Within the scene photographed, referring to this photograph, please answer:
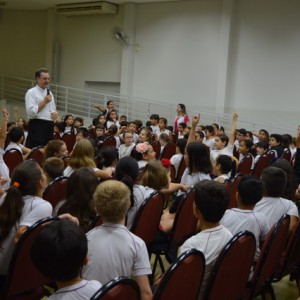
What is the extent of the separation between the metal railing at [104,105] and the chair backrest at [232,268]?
922cm

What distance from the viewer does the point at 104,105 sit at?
13.7 meters

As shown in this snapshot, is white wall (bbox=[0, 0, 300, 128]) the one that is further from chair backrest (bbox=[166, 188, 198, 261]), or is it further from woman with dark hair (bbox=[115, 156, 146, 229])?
woman with dark hair (bbox=[115, 156, 146, 229])

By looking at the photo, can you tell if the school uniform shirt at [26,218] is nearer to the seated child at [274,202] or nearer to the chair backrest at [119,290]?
the chair backrest at [119,290]

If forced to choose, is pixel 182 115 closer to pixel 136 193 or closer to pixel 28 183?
pixel 136 193

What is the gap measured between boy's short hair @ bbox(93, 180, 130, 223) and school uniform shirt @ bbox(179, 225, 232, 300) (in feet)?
1.21

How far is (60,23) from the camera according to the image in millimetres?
14773

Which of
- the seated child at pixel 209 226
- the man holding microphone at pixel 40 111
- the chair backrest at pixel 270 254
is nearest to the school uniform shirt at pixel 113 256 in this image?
the seated child at pixel 209 226

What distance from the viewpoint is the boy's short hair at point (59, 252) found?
1494 mm

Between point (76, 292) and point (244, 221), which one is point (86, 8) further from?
point (76, 292)

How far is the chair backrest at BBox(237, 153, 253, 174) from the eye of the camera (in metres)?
5.78

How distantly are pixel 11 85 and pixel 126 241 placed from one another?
47.4 feet

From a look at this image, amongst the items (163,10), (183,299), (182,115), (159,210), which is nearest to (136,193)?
(159,210)

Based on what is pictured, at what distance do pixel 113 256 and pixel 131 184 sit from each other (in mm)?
1023

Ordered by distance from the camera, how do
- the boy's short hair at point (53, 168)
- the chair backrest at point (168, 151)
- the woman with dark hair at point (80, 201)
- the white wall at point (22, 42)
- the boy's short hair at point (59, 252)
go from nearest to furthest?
the boy's short hair at point (59, 252) < the woman with dark hair at point (80, 201) < the boy's short hair at point (53, 168) < the chair backrest at point (168, 151) < the white wall at point (22, 42)
